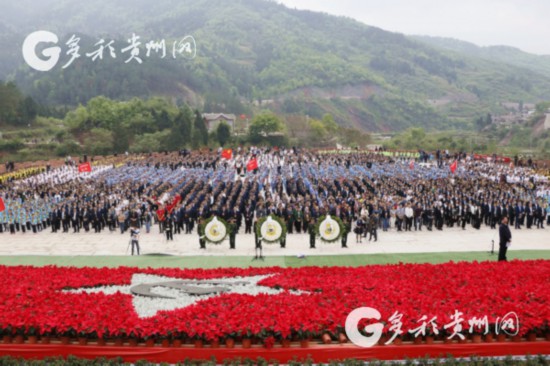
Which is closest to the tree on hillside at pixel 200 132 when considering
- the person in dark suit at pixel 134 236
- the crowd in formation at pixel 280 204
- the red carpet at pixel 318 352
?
the crowd in formation at pixel 280 204

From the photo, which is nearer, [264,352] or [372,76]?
[264,352]

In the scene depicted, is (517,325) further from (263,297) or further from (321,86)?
(321,86)

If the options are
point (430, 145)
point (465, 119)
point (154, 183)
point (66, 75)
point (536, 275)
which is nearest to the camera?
point (536, 275)

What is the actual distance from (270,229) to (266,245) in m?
1.61

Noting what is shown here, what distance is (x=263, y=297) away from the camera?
9773 millimetres

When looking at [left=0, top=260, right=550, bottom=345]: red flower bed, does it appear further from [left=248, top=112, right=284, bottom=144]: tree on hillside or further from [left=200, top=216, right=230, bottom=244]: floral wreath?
[left=248, top=112, right=284, bottom=144]: tree on hillside

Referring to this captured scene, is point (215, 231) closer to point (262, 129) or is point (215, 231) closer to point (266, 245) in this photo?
point (266, 245)

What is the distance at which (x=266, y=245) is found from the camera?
63.0 feet

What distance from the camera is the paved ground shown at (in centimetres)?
1833

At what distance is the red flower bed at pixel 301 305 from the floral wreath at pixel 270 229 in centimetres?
576

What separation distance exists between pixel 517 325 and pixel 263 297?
4498 millimetres

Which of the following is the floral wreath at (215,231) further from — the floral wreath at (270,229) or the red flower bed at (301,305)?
the red flower bed at (301,305)

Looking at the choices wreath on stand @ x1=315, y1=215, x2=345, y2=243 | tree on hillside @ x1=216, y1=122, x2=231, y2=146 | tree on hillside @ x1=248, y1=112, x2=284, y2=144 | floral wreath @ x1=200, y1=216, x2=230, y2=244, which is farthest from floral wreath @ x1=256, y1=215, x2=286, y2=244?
tree on hillside @ x1=248, y1=112, x2=284, y2=144

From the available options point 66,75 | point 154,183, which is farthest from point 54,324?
point 66,75
